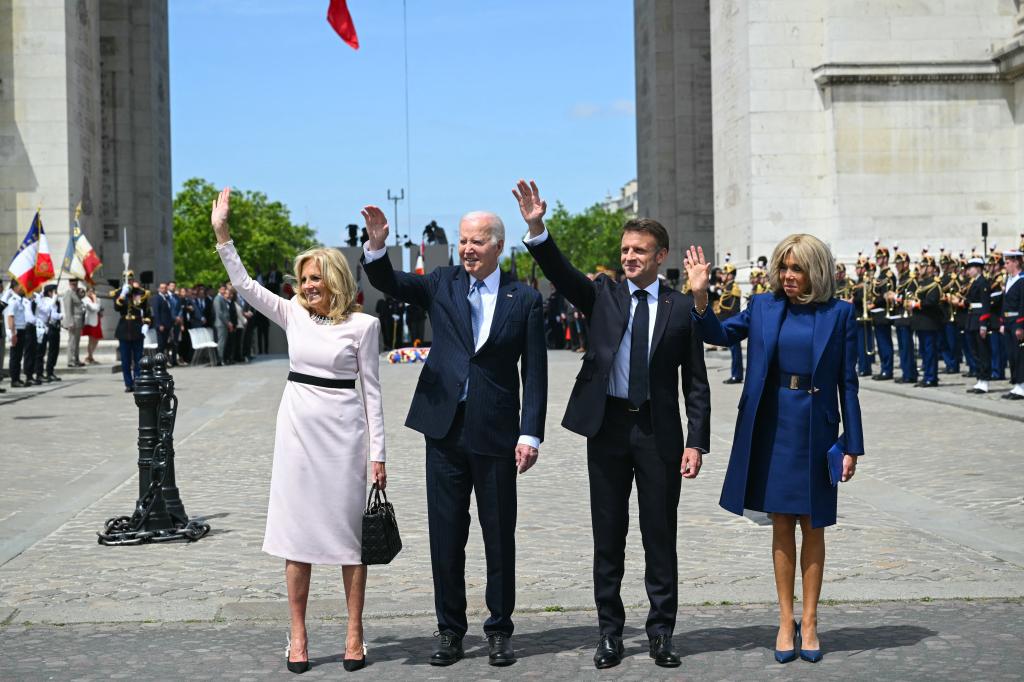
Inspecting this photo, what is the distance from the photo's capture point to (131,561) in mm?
8648

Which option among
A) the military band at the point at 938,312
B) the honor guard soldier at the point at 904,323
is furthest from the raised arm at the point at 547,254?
the honor guard soldier at the point at 904,323

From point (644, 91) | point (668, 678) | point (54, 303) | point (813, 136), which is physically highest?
point (644, 91)

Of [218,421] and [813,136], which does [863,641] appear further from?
[813,136]

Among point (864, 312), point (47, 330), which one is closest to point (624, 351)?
point (864, 312)

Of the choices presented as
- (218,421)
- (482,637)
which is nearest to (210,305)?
(218,421)

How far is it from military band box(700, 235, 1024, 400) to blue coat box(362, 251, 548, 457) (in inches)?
487

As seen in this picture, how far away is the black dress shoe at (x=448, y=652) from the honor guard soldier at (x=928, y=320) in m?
16.5

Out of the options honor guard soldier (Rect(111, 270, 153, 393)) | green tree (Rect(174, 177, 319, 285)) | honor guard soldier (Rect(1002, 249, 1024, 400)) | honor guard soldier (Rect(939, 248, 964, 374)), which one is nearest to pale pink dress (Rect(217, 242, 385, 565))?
honor guard soldier (Rect(1002, 249, 1024, 400))

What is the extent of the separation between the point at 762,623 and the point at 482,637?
4.19ft

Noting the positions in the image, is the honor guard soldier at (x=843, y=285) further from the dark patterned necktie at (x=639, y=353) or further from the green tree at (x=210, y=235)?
the green tree at (x=210, y=235)

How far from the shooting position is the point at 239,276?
6.36 metres

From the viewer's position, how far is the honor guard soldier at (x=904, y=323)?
2259cm

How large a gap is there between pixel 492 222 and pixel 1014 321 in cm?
1490

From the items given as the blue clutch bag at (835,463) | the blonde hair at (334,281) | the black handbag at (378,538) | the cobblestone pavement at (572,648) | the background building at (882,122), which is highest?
the background building at (882,122)
